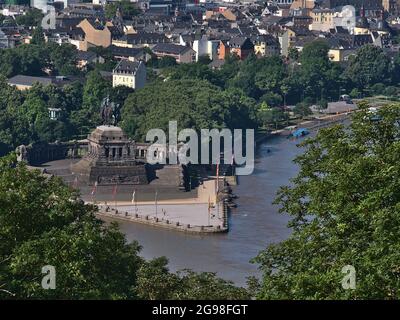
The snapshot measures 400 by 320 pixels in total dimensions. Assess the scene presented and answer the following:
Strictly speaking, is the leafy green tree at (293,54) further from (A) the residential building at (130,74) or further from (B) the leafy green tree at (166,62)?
(A) the residential building at (130,74)

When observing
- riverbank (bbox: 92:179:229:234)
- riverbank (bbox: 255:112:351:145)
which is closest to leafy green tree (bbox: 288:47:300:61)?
riverbank (bbox: 255:112:351:145)

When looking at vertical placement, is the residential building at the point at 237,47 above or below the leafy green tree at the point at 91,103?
above

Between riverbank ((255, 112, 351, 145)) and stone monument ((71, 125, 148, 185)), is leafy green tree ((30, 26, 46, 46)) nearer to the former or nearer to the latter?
riverbank ((255, 112, 351, 145))

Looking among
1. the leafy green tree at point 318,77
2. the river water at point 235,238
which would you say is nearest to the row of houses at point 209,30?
the leafy green tree at point 318,77
